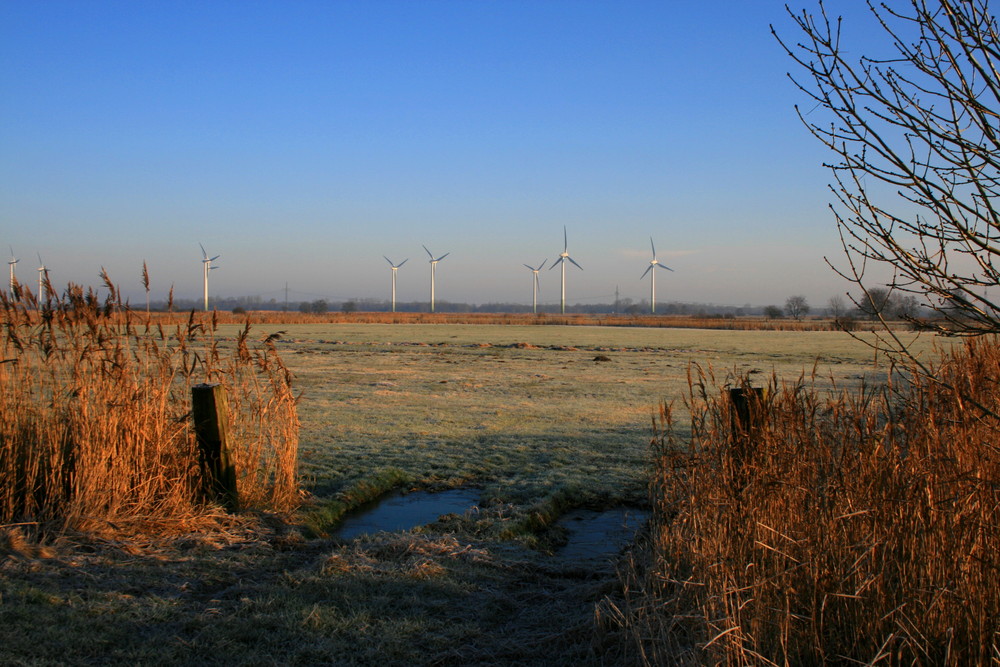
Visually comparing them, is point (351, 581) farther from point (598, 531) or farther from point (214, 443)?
point (598, 531)

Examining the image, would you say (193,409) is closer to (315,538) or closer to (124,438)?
(124,438)

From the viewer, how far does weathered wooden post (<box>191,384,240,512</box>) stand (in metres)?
7.19

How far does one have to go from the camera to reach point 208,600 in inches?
208

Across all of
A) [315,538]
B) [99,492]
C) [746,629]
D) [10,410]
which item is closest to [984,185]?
[746,629]

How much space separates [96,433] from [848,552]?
6138 mm

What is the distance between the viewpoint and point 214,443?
7.23 meters

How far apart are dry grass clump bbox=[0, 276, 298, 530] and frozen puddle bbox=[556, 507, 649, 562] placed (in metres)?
3.02

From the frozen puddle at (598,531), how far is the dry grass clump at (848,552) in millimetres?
1740

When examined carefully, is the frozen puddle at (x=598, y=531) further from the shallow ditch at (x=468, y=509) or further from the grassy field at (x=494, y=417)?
the grassy field at (x=494, y=417)

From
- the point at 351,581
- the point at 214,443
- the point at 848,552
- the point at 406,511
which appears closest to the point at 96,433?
the point at 214,443

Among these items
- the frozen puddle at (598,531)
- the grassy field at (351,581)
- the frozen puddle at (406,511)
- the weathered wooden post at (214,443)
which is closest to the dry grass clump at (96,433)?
the weathered wooden post at (214,443)

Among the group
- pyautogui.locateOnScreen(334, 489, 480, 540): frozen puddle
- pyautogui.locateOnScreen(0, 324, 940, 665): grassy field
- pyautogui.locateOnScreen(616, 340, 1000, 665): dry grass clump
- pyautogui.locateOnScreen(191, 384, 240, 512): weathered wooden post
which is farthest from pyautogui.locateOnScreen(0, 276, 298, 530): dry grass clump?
pyautogui.locateOnScreen(616, 340, 1000, 665): dry grass clump

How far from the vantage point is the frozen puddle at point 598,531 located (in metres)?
7.01

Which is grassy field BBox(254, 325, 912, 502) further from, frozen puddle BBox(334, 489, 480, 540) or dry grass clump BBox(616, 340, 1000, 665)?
dry grass clump BBox(616, 340, 1000, 665)
